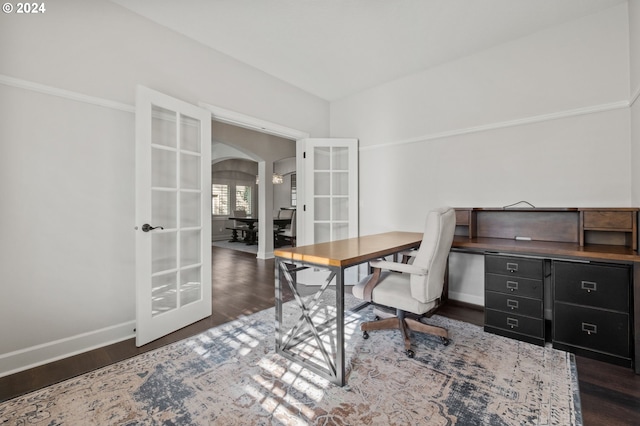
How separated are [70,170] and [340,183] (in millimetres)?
2990

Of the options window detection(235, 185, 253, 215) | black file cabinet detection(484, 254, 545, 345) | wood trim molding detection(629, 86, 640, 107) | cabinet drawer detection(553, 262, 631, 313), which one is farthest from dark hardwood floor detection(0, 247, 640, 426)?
window detection(235, 185, 253, 215)

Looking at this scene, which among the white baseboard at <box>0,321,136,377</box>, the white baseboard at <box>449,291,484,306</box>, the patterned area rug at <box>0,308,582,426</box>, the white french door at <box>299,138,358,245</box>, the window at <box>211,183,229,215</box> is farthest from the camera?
the window at <box>211,183,229,215</box>

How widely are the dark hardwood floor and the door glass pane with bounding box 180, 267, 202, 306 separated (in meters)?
0.24

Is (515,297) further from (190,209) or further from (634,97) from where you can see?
(190,209)

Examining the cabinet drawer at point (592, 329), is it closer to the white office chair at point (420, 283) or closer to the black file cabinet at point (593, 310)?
the black file cabinet at point (593, 310)

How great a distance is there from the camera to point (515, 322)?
230 cm

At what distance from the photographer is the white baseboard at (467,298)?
3059 mm

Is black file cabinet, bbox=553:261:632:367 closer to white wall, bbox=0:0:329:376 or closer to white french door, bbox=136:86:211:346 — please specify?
white french door, bbox=136:86:211:346

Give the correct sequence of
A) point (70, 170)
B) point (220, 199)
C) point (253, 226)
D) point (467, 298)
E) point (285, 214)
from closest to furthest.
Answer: point (70, 170), point (467, 298), point (253, 226), point (285, 214), point (220, 199)

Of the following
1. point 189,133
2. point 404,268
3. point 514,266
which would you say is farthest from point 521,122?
point 189,133

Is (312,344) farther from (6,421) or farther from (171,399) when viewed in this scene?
(6,421)

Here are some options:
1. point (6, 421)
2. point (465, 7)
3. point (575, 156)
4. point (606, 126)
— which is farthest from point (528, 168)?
point (6, 421)

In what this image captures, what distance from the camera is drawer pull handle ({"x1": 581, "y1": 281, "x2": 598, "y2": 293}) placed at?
1978 millimetres

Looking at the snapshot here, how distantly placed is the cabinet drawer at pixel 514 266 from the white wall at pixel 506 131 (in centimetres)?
72
